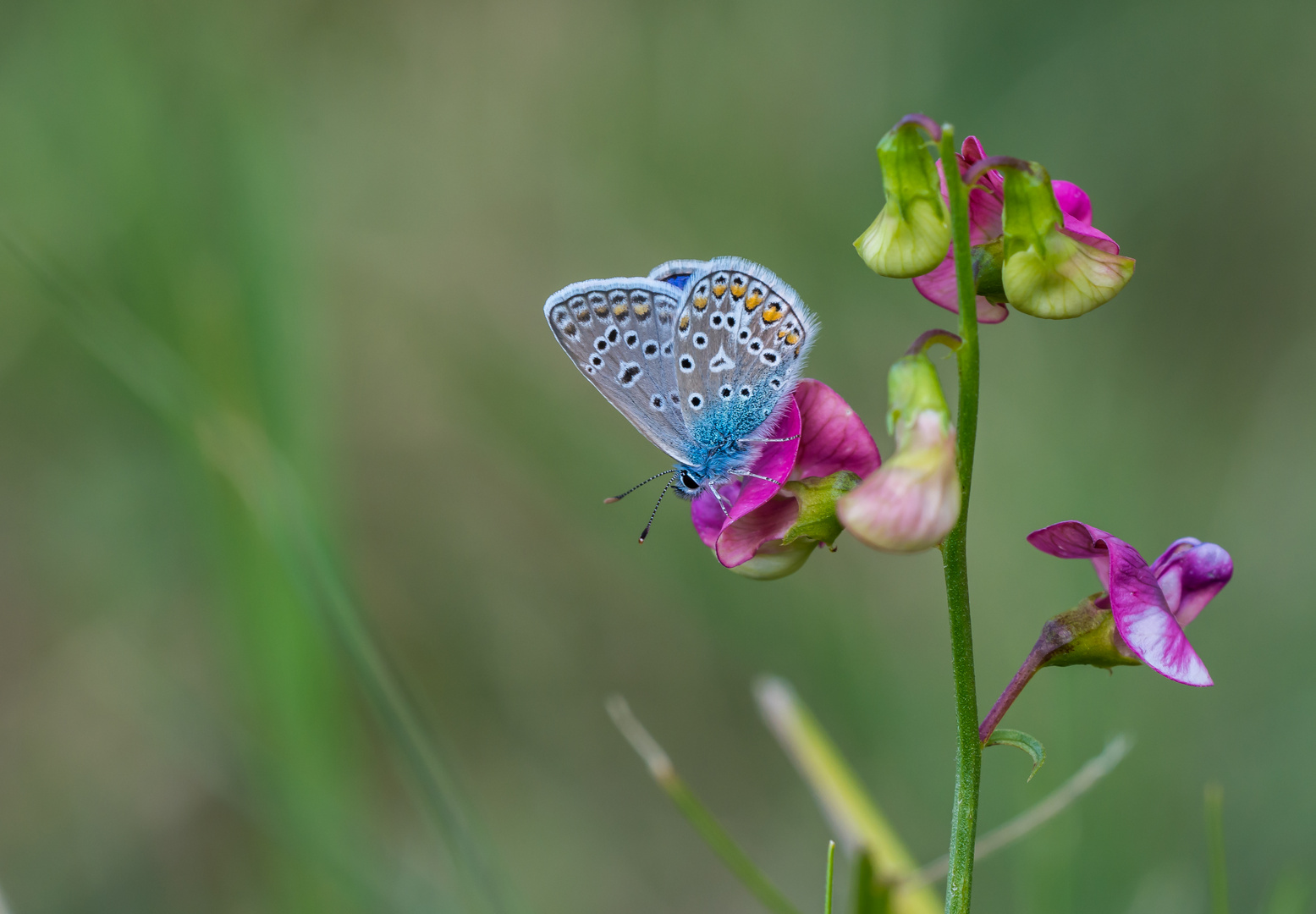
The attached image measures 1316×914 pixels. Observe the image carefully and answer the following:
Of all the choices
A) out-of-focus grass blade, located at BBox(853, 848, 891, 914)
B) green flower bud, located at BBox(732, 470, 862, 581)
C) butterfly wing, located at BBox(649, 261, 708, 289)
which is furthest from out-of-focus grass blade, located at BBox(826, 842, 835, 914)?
butterfly wing, located at BBox(649, 261, 708, 289)

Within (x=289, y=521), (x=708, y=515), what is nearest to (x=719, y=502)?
(x=708, y=515)

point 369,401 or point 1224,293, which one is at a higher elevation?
point 369,401

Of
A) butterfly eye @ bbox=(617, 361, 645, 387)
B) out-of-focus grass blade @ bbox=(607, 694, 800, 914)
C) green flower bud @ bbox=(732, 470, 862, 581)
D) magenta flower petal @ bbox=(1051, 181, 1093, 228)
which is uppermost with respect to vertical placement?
butterfly eye @ bbox=(617, 361, 645, 387)

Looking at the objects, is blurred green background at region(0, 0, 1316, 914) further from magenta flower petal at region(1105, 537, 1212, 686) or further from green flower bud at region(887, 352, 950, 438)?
green flower bud at region(887, 352, 950, 438)

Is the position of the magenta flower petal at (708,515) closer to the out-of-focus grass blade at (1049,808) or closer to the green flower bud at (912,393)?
the green flower bud at (912,393)

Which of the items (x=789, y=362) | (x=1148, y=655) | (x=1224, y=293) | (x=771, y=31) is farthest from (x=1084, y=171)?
(x=1148, y=655)

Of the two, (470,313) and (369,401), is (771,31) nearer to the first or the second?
(470,313)

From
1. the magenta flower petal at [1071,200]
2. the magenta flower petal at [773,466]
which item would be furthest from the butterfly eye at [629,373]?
the magenta flower petal at [1071,200]
